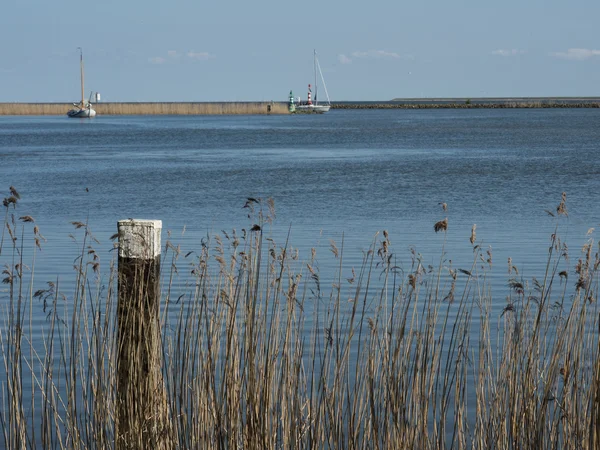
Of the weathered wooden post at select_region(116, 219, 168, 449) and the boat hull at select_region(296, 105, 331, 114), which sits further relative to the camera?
the boat hull at select_region(296, 105, 331, 114)

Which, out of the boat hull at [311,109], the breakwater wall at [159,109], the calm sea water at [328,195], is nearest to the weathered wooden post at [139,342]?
the calm sea water at [328,195]

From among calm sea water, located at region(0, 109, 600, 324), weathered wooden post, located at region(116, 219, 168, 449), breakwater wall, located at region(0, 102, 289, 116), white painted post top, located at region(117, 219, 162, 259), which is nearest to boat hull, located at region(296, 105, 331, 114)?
breakwater wall, located at region(0, 102, 289, 116)

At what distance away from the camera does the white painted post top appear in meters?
3.98

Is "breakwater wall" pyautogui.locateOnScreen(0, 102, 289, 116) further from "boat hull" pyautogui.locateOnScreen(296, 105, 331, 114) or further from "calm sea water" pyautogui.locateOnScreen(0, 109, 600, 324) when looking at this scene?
"calm sea water" pyautogui.locateOnScreen(0, 109, 600, 324)

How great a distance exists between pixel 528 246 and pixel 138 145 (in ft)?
123

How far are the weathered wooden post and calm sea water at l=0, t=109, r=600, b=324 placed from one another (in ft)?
5.41

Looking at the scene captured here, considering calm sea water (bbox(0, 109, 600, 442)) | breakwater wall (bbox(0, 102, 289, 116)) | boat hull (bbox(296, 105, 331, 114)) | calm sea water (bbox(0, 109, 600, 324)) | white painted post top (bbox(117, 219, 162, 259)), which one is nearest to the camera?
white painted post top (bbox(117, 219, 162, 259))

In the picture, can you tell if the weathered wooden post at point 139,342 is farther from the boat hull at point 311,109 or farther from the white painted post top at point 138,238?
the boat hull at point 311,109

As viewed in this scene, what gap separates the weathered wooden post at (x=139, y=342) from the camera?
402 cm

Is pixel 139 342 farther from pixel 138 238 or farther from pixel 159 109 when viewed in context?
pixel 159 109

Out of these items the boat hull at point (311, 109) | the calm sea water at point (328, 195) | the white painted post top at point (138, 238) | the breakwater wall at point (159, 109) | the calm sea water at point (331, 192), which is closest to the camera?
the white painted post top at point (138, 238)

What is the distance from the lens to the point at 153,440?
4.21m

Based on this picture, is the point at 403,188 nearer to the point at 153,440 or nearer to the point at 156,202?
the point at 156,202

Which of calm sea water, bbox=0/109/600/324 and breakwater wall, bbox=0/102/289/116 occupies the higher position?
breakwater wall, bbox=0/102/289/116
